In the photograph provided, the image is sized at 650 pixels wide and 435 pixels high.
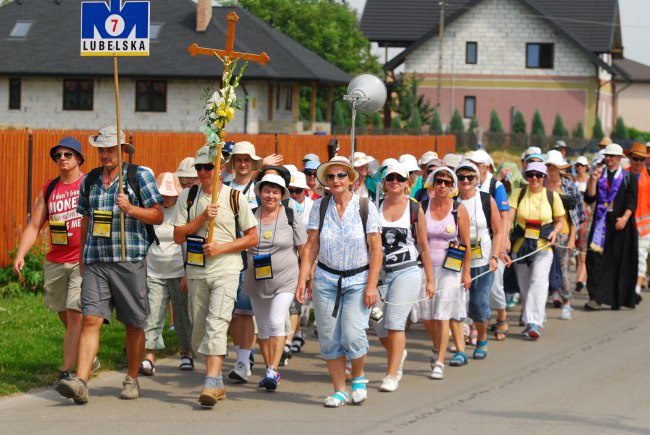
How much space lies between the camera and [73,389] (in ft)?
30.1

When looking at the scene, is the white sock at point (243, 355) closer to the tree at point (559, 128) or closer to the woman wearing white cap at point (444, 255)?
the woman wearing white cap at point (444, 255)

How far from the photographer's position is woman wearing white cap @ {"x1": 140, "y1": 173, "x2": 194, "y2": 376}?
437 inches

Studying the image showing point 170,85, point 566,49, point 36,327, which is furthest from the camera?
point 566,49

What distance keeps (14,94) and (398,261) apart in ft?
143

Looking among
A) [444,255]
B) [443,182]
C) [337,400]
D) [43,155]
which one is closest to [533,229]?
[444,255]

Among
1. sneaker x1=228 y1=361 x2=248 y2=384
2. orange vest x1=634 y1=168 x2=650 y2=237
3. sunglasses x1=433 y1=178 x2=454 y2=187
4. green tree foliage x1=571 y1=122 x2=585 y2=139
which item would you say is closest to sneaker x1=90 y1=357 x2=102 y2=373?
sneaker x1=228 y1=361 x2=248 y2=384

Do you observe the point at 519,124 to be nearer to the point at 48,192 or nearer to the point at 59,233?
the point at 48,192

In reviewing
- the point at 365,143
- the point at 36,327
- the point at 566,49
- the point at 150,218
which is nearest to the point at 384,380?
the point at 150,218

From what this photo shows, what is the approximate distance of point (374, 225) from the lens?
385 inches

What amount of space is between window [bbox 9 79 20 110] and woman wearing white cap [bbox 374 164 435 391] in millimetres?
43170

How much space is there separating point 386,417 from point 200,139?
1035cm

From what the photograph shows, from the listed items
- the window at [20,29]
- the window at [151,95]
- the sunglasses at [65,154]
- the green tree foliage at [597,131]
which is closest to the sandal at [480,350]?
the sunglasses at [65,154]

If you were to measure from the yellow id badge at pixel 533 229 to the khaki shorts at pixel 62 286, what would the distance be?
5.42 metres

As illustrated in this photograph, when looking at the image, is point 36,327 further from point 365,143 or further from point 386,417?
point 365,143
